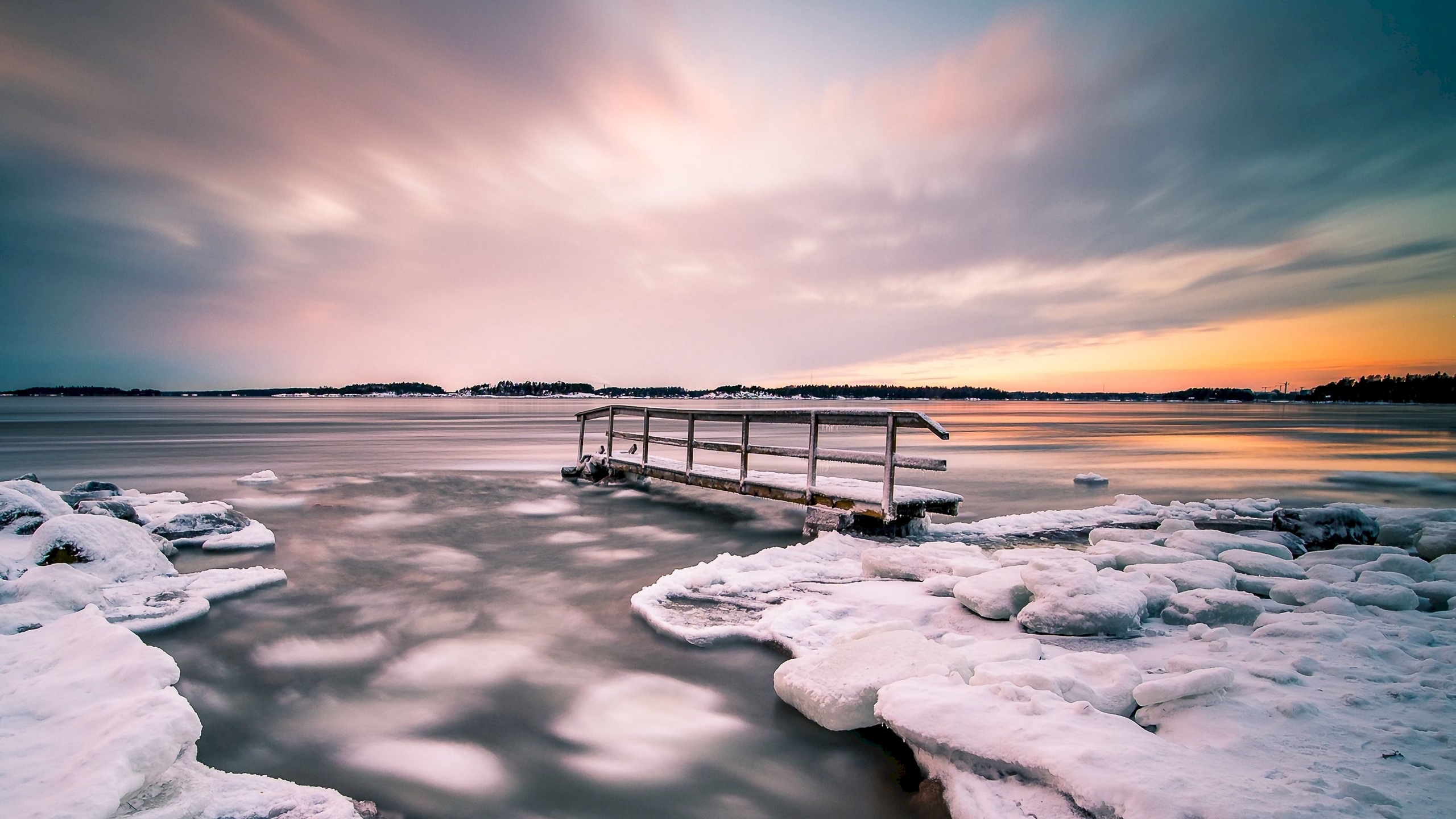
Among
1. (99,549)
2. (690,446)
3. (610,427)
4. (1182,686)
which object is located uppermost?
(610,427)

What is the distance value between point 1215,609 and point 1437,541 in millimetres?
4187

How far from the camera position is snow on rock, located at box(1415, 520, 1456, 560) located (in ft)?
20.9

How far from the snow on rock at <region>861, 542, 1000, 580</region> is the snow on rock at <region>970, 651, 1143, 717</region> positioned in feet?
6.19

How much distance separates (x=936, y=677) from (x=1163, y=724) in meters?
1.05

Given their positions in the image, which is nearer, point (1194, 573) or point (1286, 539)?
point (1194, 573)

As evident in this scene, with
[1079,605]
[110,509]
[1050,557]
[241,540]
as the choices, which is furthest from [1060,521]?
[110,509]

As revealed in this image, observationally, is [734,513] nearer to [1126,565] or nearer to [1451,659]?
[1126,565]

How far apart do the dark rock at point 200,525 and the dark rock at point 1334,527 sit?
13036 millimetres

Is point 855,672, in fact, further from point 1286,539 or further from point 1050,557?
point 1286,539

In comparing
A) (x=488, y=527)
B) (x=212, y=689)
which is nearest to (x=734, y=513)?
(x=488, y=527)

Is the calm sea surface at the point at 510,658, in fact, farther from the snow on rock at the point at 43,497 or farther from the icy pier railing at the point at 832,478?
the snow on rock at the point at 43,497

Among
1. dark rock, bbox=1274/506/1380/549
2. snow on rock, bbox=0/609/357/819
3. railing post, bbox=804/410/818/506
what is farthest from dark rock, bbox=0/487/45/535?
dark rock, bbox=1274/506/1380/549

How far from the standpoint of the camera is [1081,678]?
3.37m

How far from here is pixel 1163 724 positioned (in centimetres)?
307
